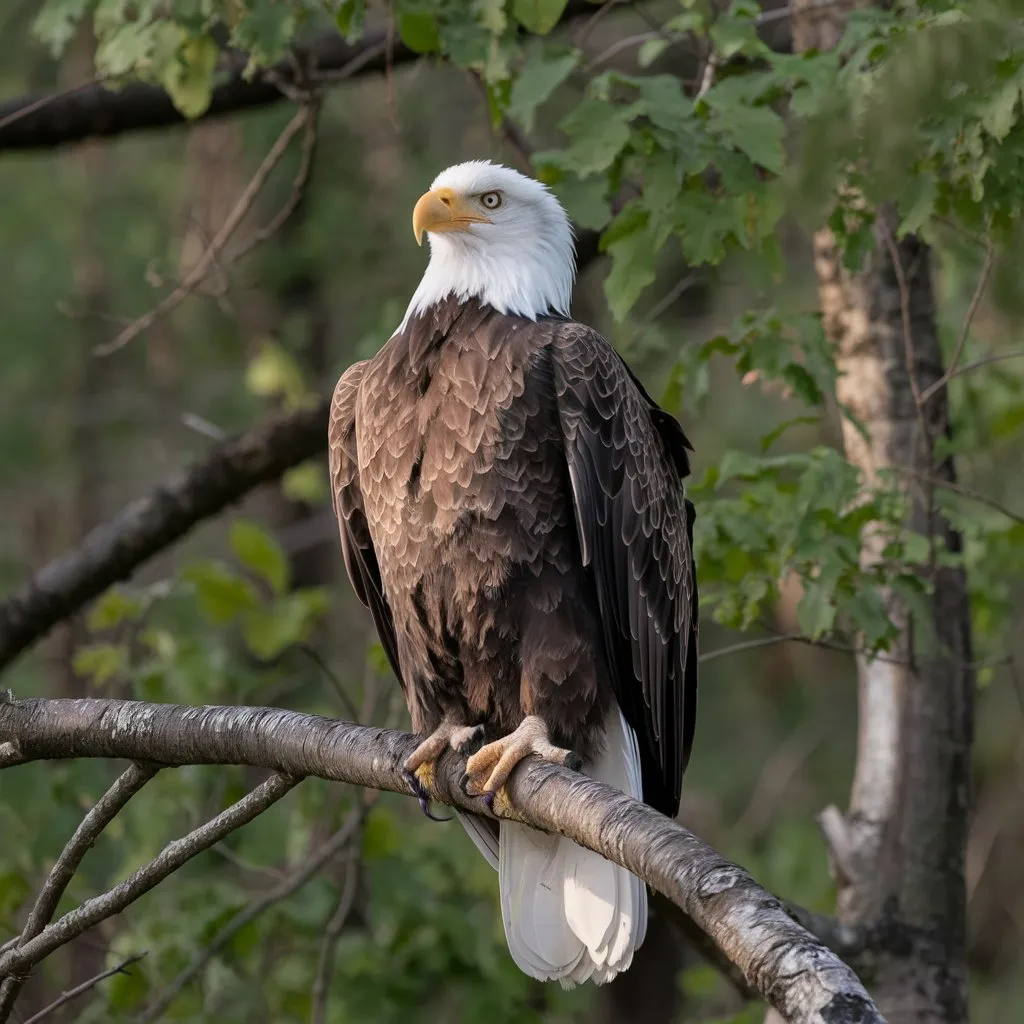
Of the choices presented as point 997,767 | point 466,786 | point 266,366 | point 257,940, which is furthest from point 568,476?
point 997,767

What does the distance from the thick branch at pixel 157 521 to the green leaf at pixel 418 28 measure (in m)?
1.65

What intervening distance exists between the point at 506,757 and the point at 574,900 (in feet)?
1.91

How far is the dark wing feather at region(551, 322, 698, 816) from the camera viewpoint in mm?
3709

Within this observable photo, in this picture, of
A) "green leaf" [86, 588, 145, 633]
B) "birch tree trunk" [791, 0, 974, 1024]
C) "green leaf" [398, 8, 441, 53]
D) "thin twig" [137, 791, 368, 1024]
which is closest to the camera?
"green leaf" [398, 8, 441, 53]

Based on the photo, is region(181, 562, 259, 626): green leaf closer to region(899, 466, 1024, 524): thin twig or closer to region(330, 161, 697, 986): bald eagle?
region(330, 161, 697, 986): bald eagle

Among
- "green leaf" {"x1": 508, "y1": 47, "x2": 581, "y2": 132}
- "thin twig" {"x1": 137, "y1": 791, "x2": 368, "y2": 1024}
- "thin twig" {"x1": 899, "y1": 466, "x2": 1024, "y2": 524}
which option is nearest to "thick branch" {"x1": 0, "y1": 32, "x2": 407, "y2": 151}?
"green leaf" {"x1": 508, "y1": 47, "x2": 581, "y2": 132}

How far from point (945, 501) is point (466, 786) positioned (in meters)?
1.62

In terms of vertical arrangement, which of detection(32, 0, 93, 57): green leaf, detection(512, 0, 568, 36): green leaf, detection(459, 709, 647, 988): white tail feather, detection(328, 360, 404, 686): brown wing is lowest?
detection(459, 709, 647, 988): white tail feather

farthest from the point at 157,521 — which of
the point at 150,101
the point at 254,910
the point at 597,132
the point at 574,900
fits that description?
the point at 597,132

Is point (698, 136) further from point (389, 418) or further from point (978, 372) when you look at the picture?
point (978, 372)

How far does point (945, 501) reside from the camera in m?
4.39

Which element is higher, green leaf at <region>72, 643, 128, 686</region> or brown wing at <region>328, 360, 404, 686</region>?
brown wing at <region>328, 360, 404, 686</region>

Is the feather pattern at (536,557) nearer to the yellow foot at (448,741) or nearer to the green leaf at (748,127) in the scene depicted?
the yellow foot at (448,741)

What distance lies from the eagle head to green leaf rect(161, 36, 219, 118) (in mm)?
799
